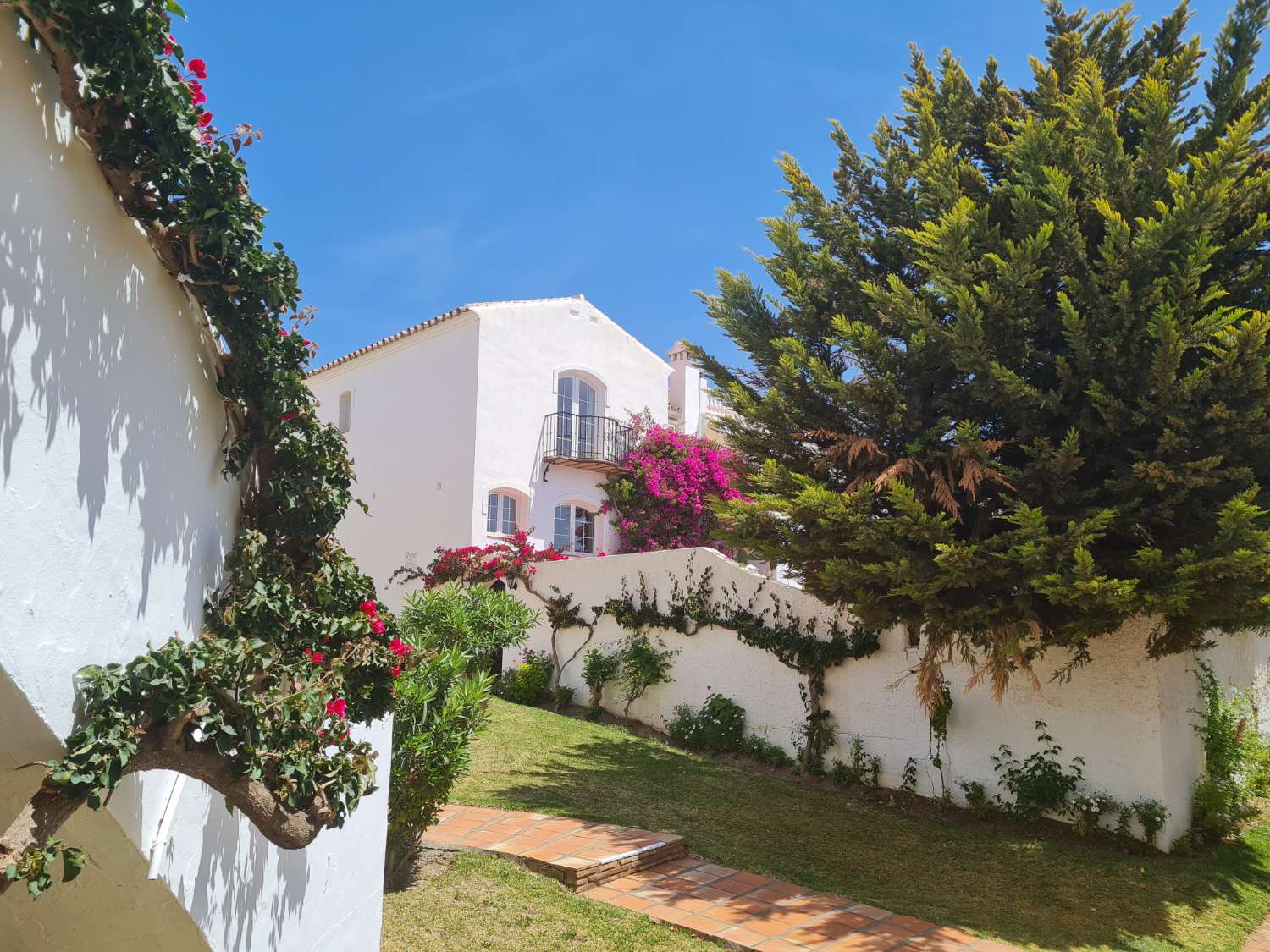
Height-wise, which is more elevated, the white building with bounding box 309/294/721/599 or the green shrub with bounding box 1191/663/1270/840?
the white building with bounding box 309/294/721/599

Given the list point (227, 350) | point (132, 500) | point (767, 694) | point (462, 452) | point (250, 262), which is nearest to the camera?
point (132, 500)

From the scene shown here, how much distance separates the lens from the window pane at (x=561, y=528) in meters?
19.7

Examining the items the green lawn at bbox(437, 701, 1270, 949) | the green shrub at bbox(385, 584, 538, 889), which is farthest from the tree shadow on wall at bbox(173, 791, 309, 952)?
the green lawn at bbox(437, 701, 1270, 949)

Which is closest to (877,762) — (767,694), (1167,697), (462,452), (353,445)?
(767,694)

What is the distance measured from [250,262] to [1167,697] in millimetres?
9091

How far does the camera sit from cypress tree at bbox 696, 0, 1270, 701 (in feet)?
24.5

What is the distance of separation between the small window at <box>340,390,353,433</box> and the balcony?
Result: 18.0ft

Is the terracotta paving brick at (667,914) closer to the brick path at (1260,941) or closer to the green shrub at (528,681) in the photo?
the brick path at (1260,941)

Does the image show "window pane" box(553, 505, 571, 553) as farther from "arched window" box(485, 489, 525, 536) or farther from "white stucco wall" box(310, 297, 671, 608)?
"arched window" box(485, 489, 525, 536)

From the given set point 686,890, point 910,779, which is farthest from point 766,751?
point 686,890

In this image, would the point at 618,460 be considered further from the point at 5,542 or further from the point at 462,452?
the point at 5,542

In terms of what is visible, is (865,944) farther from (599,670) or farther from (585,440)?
(585,440)

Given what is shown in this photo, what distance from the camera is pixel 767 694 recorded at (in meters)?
11.6

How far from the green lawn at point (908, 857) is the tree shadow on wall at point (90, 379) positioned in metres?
4.18
